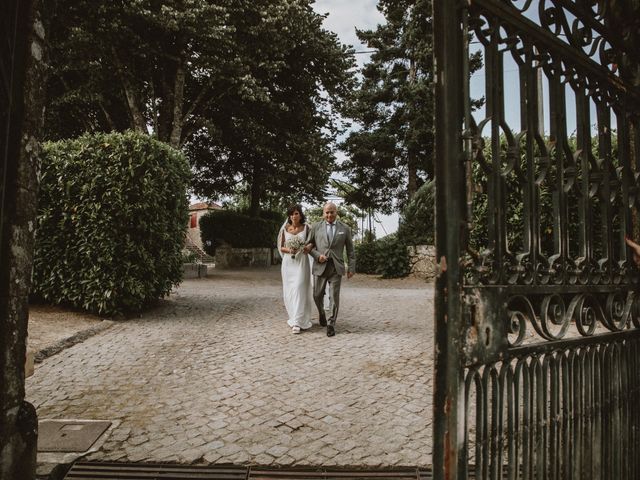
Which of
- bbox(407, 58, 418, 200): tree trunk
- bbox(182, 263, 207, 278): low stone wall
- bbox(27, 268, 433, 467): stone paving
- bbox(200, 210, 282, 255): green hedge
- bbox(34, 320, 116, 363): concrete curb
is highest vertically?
bbox(407, 58, 418, 200): tree trunk

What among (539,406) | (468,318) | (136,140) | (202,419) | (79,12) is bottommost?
(202,419)

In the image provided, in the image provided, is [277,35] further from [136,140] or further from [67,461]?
[67,461]

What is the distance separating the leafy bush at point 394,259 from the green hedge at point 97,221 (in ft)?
36.4

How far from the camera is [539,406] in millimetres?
2100

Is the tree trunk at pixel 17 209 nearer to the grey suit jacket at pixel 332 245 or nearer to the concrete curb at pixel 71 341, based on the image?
the concrete curb at pixel 71 341

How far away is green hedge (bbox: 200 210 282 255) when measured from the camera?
21.6m

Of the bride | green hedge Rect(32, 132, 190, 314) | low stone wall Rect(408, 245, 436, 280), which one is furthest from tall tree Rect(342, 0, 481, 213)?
green hedge Rect(32, 132, 190, 314)

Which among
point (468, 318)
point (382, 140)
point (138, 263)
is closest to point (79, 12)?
point (138, 263)

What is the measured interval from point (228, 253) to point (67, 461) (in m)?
18.9

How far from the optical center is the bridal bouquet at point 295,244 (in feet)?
25.3

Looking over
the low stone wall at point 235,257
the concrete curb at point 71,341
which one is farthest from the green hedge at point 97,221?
the low stone wall at point 235,257

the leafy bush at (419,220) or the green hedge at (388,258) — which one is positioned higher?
the leafy bush at (419,220)

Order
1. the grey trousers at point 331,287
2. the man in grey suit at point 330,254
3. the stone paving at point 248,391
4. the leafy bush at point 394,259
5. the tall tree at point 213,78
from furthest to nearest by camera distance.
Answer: the leafy bush at point 394,259 < the tall tree at point 213,78 < the man in grey suit at point 330,254 < the grey trousers at point 331,287 < the stone paving at point 248,391

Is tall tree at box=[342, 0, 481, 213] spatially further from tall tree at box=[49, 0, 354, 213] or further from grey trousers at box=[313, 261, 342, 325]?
grey trousers at box=[313, 261, 342, 325]
